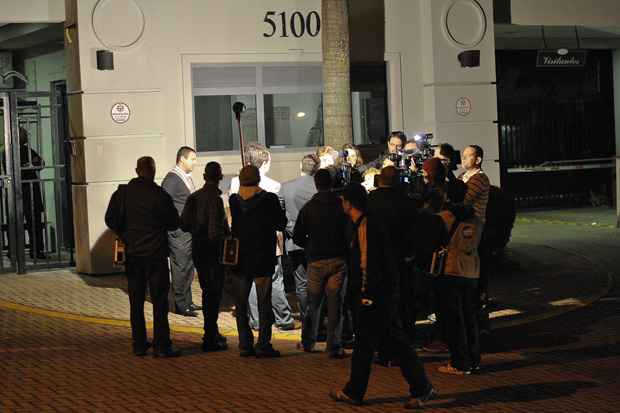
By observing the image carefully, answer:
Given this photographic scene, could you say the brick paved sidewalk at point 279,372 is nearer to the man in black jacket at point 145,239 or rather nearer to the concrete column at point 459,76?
the man in black jacket at point 145,239

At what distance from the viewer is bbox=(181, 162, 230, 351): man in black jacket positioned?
11195 millimetres

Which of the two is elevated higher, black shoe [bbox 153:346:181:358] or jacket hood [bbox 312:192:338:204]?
jacket hood [bbox 312:192:338:204]

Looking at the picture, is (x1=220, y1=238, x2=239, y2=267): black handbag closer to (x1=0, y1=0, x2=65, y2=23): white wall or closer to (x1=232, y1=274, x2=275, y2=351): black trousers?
(x1=232, y1=274, x2=275, y2=351): black trousers

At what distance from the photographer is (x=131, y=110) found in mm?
16391

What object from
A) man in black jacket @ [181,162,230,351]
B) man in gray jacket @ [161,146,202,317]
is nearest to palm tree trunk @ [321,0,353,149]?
man in gray jacket @ [161,146,202,317]

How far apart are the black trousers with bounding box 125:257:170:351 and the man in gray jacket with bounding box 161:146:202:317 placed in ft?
6.99

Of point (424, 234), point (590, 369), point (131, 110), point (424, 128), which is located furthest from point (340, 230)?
point (424, 128)

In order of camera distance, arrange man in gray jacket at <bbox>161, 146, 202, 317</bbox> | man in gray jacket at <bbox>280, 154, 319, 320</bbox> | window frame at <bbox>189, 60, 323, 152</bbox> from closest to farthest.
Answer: man in gray jacket at <bbox>280, 154, 319, 320</bbox> < man in gray jacket at <bbox>161, 146, 202, 317</bbox> < window frame at <bbox>189, 60, 323, 152</bbox>

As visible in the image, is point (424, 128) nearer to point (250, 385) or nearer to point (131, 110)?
point (131, 110)

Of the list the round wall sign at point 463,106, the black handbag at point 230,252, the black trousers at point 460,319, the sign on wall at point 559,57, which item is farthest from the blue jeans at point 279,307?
the sign on wall at point 559,57

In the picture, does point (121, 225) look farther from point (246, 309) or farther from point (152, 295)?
point (246, 309)

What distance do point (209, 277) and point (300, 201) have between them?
1.24 m

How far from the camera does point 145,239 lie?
1091 cm

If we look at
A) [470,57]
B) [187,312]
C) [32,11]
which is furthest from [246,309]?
[470,57]
